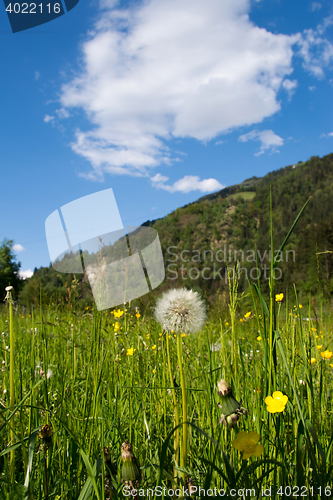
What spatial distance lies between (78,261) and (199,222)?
131 meters

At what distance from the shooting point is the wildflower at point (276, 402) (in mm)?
845

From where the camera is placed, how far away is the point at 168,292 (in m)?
1.29

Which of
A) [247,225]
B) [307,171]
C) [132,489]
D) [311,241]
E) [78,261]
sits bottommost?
[132,489]

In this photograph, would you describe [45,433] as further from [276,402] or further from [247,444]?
[276,402]

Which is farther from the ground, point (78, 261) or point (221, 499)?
point (78, 261)

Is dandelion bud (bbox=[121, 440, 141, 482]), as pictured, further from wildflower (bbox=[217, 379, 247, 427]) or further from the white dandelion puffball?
the white dandelion puffball

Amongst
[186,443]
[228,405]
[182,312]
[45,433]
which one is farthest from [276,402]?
[45,433]

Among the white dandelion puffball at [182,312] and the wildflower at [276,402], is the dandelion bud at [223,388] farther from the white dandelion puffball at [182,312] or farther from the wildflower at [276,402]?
the white dandelion puffball at [182,312]

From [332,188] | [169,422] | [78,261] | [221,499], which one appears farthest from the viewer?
[332,188]

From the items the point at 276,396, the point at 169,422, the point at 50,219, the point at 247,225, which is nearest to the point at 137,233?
the point at 50,219

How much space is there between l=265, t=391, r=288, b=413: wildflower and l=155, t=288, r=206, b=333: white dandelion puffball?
0.38m

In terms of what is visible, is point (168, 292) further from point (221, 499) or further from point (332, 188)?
point (332, 188)

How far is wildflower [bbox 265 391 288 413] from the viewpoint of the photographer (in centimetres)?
85

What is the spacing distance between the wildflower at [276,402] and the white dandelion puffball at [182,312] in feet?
1.25
